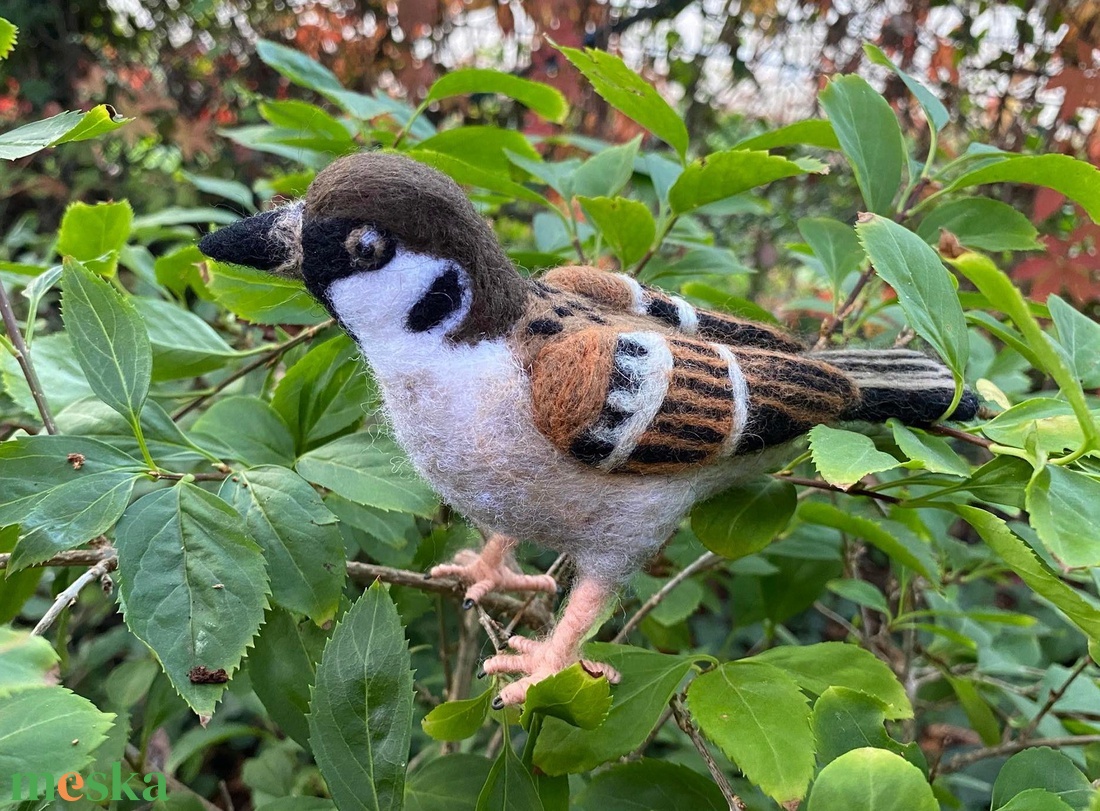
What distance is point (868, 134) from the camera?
0.59m

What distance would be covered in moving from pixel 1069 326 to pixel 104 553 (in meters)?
0.68

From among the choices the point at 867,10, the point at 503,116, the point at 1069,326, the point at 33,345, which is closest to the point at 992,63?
the point at 867,10

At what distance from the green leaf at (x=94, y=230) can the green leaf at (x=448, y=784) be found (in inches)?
18.9

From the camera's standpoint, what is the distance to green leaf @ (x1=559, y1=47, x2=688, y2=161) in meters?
0.58

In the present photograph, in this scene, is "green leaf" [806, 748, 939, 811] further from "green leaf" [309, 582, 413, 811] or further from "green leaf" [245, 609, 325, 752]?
"green leaf" [245, 609, 325, 752]

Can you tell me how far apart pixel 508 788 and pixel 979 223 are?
61cm

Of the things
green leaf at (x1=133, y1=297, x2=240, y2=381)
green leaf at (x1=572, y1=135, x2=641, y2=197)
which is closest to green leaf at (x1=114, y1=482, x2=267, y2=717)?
green leaf at (x1=133, y1=297, x2=240, y2=381)

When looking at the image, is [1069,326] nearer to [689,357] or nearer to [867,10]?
[689,357]

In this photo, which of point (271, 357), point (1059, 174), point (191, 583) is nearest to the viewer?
point (191, 583)

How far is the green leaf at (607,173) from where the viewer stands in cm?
72

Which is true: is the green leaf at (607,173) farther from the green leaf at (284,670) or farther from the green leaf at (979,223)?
the green leaf at (284,670)

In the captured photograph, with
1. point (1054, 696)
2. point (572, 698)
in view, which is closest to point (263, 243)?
point (572, 698)

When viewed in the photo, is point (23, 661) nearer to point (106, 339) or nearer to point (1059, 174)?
point (106, 339)

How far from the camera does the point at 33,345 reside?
1.98 feet
